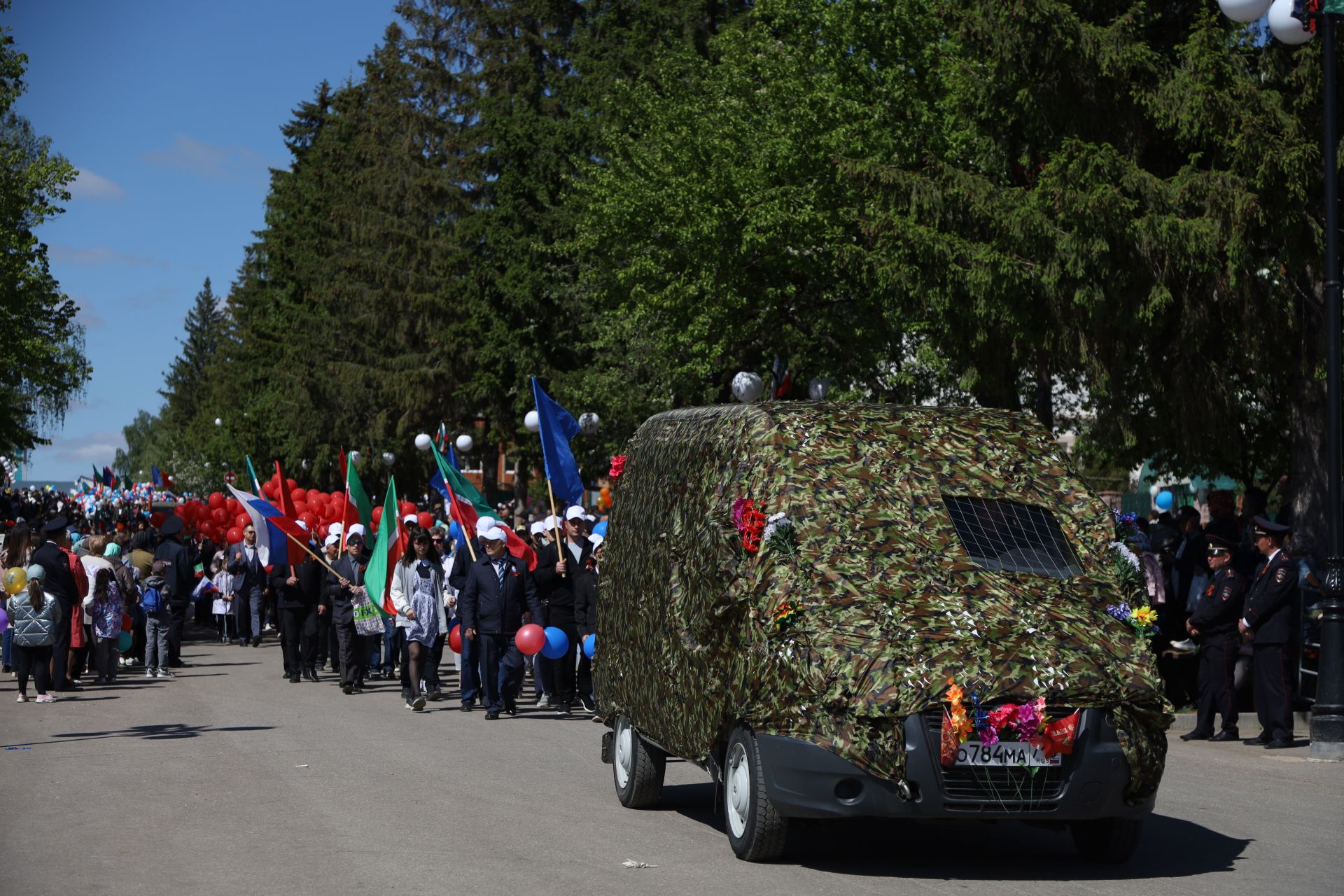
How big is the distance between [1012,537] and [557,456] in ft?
34.5

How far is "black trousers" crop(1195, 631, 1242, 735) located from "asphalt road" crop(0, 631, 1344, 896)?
421 millimetres

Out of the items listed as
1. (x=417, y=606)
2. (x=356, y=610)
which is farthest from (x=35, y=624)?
(x=417, y=606)

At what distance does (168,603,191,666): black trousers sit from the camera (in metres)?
23.2

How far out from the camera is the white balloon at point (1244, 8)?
13133 mm

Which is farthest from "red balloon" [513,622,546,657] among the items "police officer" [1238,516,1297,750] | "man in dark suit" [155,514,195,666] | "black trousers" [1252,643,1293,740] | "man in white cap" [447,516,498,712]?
"man in dark suit" [155,514,195,666]

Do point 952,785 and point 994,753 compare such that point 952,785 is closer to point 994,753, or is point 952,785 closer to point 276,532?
point 994,753

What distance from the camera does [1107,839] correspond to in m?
8.29

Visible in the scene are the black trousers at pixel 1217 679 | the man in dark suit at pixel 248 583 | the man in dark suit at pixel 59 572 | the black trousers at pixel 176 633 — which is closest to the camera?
the black trousers at pixel 1217 679

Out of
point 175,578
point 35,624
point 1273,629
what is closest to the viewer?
point 1273,629

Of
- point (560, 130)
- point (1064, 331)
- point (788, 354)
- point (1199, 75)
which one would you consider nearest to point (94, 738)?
point (1064, 331)

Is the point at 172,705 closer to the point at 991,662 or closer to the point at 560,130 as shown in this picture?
the point at 991,662

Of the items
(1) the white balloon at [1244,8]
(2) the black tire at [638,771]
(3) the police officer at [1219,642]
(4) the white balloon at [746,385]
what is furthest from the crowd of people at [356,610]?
(1) the white balloon at [1244,8]

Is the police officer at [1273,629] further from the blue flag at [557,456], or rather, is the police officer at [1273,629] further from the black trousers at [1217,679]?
the blue flag at [557,456]

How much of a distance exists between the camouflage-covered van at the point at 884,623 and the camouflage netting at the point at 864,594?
0.04 feet
